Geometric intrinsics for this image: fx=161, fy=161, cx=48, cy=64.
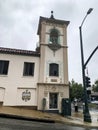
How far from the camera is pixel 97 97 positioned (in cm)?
6925

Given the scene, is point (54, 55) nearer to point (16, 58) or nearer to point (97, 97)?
point (16, 58)

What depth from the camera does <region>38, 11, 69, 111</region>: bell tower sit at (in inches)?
808

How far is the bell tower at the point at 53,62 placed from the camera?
20.5 m

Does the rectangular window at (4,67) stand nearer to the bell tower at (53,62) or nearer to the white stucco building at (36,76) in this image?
the white stucco building at (36,76)

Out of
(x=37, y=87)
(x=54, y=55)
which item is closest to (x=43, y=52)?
(x=54, y=55)

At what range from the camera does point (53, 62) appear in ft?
71.0

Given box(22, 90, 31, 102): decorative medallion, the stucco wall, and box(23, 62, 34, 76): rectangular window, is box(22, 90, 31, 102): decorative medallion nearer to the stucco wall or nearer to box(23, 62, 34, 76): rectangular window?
the stucco wall

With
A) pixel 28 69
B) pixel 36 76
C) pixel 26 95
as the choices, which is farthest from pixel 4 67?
pixel 26 95

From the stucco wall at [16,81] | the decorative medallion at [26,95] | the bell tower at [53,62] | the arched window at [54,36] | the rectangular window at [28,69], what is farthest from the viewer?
the arched window at [54,36]

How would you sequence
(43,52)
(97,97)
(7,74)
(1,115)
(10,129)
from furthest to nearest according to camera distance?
(97,97), (43,52), (7,74), (1,115), (10,129)

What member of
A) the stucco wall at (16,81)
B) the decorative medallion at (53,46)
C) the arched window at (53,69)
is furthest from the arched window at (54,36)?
the stucco wall at (16,81)

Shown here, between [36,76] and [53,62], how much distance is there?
3002 millimetres

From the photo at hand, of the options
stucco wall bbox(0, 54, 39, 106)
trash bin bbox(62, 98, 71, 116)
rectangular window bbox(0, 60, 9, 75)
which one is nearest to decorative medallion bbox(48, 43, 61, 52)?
stucco wall bbox(0, 54, 39, 106)

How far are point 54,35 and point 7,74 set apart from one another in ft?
28.3
